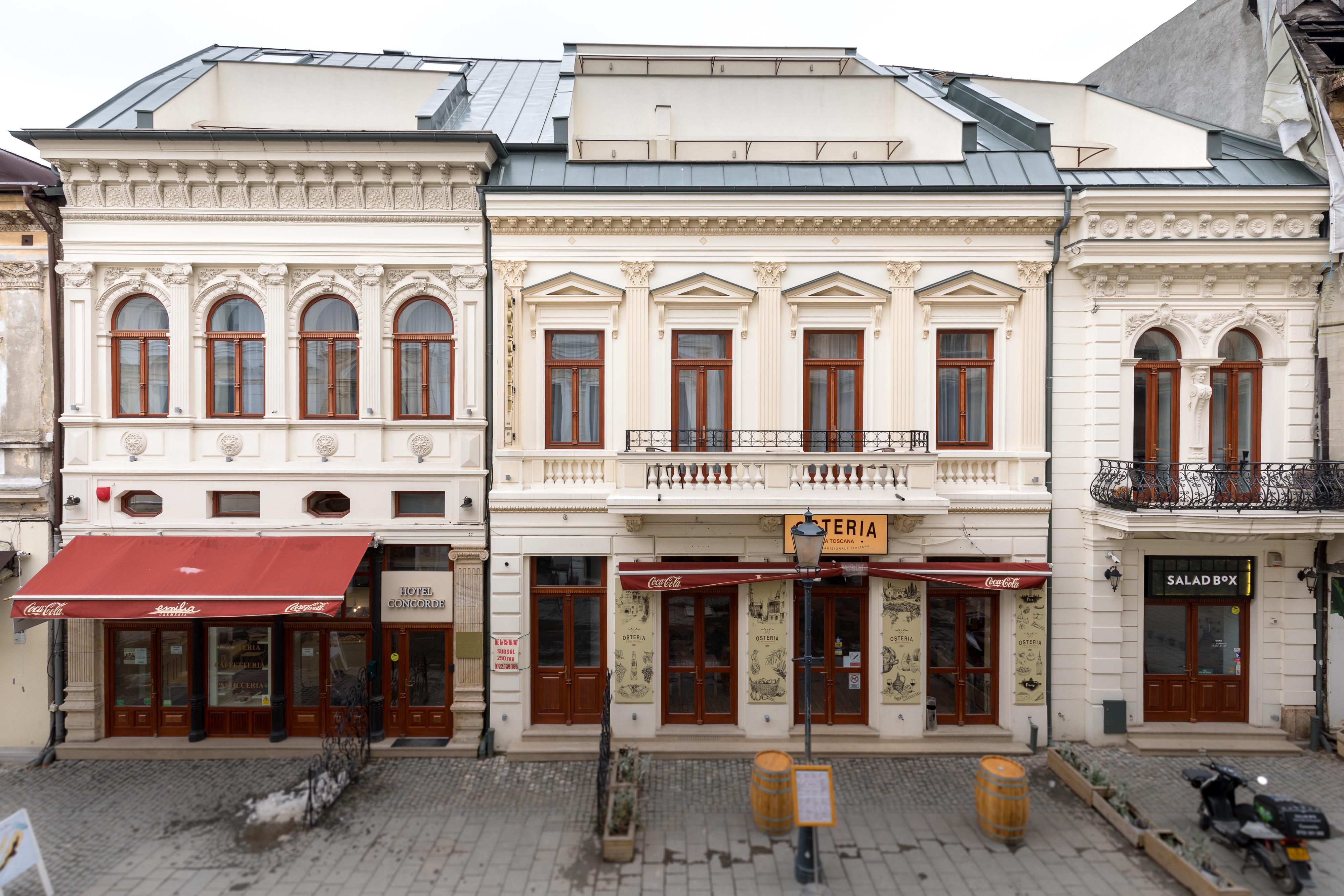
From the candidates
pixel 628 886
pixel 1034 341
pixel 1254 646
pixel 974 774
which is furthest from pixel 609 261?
pixel 1254 646

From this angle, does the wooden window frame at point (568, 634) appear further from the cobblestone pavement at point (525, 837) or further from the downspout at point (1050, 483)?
the downspout at point (1050, 483)

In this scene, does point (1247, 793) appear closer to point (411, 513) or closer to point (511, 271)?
point (411, 513)

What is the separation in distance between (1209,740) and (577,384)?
12770 mm

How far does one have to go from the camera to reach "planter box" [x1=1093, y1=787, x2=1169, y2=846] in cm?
857

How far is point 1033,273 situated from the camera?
11.3 m

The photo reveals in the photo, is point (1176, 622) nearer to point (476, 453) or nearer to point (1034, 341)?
point (1034, 341)

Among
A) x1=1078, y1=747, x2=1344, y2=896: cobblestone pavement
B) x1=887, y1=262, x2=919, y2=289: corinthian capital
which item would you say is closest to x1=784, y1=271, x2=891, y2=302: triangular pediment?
x1=887, y1=262, x2=919, y2=289: corinthian capital

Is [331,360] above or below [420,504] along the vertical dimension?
above

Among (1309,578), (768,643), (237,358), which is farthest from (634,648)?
(1309,578)

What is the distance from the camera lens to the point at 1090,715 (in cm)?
1144

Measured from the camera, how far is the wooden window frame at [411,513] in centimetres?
1158

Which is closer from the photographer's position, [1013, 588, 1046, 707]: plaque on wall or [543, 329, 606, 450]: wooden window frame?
[1013, 588, 1046, 707]: plaque on wall

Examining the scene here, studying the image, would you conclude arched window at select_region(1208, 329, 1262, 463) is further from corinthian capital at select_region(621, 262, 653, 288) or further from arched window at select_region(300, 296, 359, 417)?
arched window at select_region(300, 296, 359, 417)

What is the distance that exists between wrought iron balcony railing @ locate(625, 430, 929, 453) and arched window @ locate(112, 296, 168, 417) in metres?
8.55
